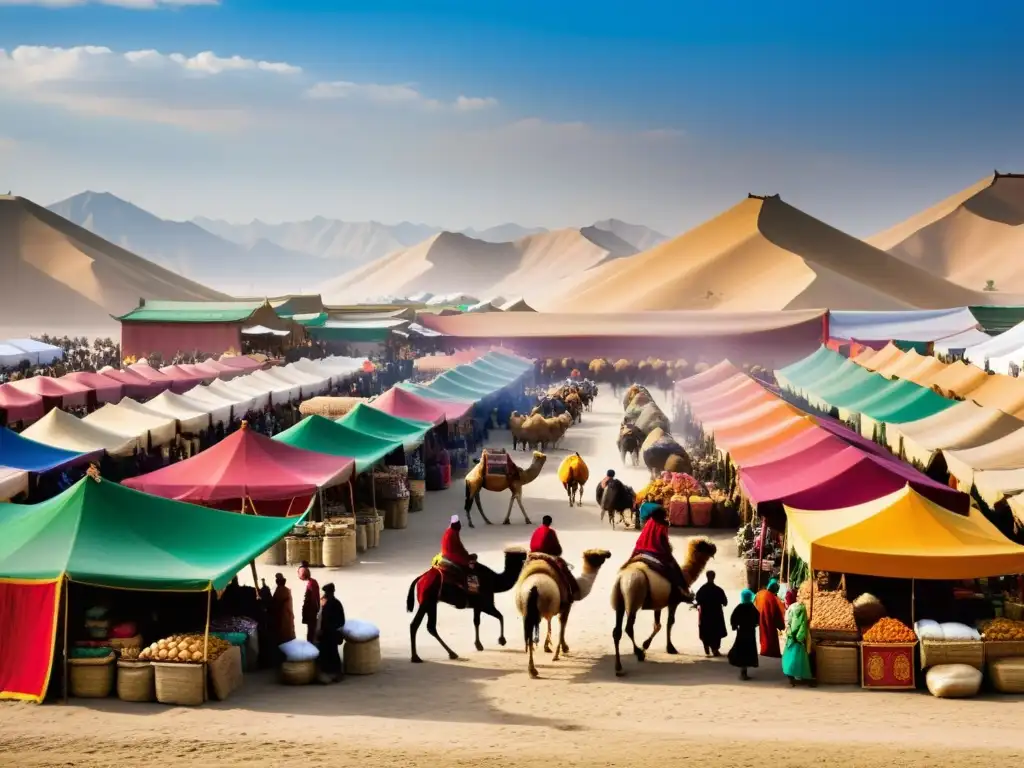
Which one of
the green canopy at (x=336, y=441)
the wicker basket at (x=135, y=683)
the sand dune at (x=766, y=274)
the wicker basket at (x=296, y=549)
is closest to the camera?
the wicker basket at (x=135, y=683)

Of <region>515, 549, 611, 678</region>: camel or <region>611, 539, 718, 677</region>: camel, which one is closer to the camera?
<region>515, 549, 611, 678</region>: camel

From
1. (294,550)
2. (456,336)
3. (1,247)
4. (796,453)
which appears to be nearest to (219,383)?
(294,550)

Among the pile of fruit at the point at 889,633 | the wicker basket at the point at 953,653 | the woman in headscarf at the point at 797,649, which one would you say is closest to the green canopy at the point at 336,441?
the woman in headscarf at the point at 797,649

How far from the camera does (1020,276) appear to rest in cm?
18425

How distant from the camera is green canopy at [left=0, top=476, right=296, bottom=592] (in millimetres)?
11266

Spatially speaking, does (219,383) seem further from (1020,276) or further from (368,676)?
(1020,276)

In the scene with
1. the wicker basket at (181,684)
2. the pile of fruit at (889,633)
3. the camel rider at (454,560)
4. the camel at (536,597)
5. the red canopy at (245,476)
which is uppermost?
the red canopy at (245,476)

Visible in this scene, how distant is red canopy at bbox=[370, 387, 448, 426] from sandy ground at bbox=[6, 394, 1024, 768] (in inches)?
513

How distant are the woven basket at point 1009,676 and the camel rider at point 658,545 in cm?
283

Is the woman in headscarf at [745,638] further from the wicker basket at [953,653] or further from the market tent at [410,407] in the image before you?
the market tent at [410,407]

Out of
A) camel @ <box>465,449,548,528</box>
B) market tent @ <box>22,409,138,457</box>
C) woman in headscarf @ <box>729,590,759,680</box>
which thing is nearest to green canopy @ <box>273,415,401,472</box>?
camel @ <box>465,449,548,528</box>

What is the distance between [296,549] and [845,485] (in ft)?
23.0

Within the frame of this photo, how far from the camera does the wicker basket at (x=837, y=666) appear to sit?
11.9 meters

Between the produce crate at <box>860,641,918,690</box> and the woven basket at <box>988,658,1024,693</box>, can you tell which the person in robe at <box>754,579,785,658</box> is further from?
the woven basket at <box>988,658,1024,693</box>
